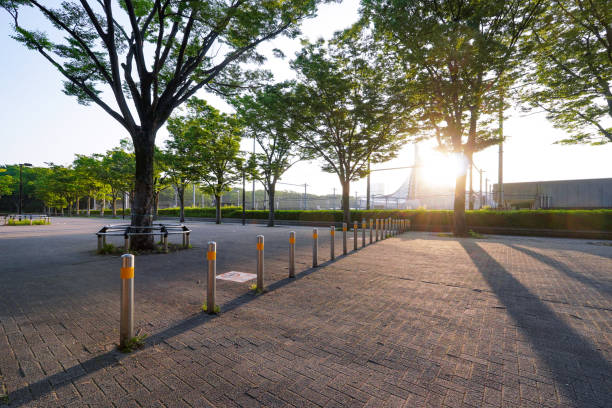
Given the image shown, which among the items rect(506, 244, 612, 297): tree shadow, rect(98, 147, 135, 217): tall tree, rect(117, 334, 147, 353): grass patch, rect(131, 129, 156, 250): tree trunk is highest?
rect(98, 147, 135, 217): tall tree

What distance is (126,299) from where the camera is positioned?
2.88 metres

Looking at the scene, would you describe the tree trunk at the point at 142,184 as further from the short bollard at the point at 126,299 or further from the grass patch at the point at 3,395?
the grass patch at the point at 3,395

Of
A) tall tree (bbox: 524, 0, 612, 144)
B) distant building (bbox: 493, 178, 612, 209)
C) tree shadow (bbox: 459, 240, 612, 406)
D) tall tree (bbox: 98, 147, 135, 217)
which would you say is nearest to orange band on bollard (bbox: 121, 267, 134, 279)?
tree shadow (bbox: 459, 240, 612, 406)

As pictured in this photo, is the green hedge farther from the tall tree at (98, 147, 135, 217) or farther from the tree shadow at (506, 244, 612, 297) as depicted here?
the tall tree at (98, 147, 135, 217)

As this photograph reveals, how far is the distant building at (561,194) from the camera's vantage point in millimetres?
25500

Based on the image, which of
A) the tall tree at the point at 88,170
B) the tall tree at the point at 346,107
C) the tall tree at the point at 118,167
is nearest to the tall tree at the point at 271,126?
the tall tree at the point at 346,107

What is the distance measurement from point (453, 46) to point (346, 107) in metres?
6.53

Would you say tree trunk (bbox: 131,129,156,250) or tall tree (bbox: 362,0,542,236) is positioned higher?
tall tree (bbox: 362,0,542,236)

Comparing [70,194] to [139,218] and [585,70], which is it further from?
[585,70]

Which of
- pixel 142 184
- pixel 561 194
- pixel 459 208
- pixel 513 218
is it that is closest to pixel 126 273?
pixel 142 184

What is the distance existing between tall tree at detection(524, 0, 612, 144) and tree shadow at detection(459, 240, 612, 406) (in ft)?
39.6

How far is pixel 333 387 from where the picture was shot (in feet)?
7.54

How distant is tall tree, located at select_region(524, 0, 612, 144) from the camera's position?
10742 mm

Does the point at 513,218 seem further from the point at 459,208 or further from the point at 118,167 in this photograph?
the point at 118,167
